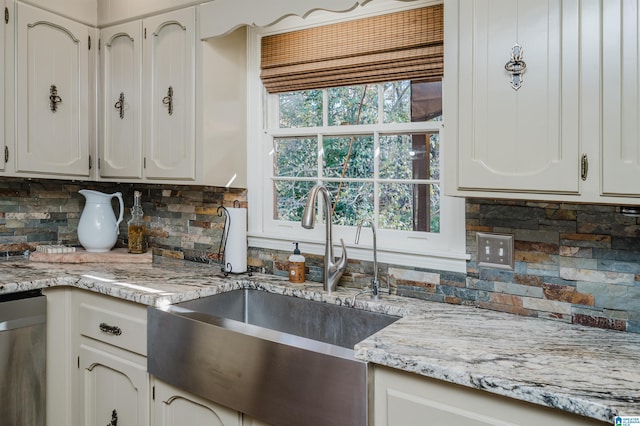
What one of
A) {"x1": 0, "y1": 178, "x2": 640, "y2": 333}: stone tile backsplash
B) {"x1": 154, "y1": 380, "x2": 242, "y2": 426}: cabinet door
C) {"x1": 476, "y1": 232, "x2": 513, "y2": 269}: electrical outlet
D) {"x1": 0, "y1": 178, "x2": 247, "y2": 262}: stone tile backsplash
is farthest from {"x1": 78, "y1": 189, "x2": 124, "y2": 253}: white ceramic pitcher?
{"x1": 476, "y1": 232, "x2": 513, "y2": 269}: electrical outlet

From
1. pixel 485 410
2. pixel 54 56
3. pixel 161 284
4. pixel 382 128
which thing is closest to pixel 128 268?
pixel 161 284

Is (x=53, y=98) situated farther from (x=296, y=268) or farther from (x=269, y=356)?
(x=269, y=356)

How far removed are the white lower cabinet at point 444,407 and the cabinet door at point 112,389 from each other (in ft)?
3.40

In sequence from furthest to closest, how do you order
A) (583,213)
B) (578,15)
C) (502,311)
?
(502,311) → (583,213) → (578,15)

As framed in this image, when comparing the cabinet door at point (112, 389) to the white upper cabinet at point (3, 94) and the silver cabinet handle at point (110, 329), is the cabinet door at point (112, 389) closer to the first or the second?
the silver cabinet handle at point (110, 329)

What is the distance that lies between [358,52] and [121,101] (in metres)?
1.28

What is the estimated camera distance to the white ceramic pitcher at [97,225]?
2635mm

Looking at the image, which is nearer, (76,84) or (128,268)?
(128,268)

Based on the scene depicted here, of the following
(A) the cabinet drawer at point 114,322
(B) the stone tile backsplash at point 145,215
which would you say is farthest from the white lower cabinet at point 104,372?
(B) the stone tile backsplash at point 145,215

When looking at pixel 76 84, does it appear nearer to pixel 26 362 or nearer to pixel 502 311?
pixel 26 362

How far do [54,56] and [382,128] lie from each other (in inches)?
67.2

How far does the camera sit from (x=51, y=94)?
247cm

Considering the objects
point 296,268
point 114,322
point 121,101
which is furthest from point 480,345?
point 121,101

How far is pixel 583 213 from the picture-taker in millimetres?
1553
